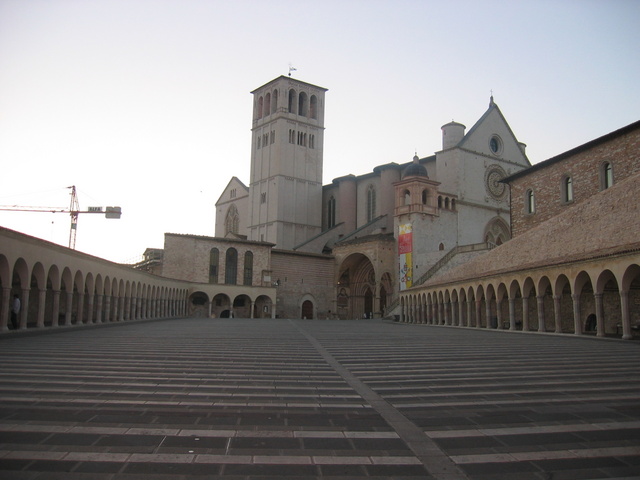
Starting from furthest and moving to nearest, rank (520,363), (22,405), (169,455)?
(520,363)
(22,405)
(169,455)

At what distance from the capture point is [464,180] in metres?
52.5

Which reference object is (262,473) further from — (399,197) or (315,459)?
(399,197)

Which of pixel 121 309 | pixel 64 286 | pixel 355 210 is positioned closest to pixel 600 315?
pixel 64 286

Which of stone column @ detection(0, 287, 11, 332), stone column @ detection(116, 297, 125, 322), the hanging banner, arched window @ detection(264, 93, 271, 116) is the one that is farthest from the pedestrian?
arched window @ detection(264, 93, 271, 116)

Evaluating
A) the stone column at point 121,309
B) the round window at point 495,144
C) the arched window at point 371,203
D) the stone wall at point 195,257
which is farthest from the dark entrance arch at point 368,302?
the stone column at point 121,309

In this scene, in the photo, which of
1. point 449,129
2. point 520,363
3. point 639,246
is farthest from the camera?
point 449,129

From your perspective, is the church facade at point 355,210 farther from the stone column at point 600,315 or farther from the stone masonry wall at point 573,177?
the stone column at point 600,315

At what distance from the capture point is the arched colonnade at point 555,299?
18984mm

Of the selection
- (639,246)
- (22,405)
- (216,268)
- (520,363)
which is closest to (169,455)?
(22,405)

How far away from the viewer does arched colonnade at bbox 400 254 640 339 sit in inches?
747

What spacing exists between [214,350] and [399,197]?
39.6 m

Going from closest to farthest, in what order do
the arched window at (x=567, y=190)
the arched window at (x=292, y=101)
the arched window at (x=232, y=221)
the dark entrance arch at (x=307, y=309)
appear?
the arched window at (x=567, y=190) < the dark entrance arch at (x=307, y=309) < the arched window at (x=292, y=101) < the arched window at (x=232, y=221)

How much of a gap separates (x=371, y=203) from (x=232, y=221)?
20672 mm

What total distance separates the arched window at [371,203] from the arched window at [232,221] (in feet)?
59.7
